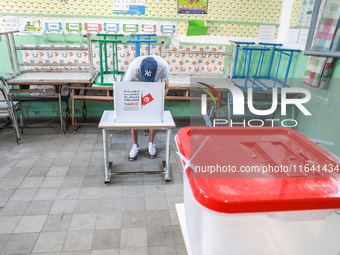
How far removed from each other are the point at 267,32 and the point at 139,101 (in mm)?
2901

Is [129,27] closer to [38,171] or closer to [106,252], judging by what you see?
[38,171]

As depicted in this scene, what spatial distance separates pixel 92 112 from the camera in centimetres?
415

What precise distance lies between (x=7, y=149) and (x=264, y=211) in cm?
339

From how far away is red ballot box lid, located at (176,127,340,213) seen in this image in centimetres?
48

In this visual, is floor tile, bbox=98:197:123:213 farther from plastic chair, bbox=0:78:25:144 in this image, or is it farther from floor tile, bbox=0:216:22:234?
plastic chair, bbox=0:78:25:144

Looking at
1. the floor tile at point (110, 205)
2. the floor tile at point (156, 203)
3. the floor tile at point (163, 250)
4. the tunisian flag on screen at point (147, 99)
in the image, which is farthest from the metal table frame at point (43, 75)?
the floor tile at point (163, 250)

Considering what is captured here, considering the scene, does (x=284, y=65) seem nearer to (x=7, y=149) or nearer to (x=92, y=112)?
(x=92, y=112)

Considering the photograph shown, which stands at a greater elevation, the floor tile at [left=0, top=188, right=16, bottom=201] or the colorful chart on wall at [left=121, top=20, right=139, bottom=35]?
the colorful chart on wall at [left=121, top=20, right=139, bottom=35]

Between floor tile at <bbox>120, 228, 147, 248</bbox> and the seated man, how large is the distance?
3.63 feet

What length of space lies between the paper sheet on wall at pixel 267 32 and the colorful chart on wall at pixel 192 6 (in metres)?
0.95

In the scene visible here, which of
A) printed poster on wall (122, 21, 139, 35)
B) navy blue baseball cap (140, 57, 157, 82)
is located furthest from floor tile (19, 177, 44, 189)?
printed poster on wall (122, 21, 139, 35)

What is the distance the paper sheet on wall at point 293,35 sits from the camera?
3398mm

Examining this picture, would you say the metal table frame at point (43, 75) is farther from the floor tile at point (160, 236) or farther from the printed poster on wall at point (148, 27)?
the floor tile at point (160, 236)

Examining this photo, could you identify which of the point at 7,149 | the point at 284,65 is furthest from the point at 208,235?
the point at 284,65
